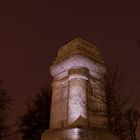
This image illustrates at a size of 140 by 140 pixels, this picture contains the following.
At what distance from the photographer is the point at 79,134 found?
561 inches

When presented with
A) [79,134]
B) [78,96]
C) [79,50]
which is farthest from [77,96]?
[79,50]

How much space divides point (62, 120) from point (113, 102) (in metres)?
3.82

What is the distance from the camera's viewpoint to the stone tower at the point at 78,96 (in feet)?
49.6

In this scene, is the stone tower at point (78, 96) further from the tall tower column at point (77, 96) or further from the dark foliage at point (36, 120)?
the dark foliage at point (36, 120)

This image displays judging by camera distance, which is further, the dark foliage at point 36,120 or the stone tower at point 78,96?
the dark foliage at point 36,120

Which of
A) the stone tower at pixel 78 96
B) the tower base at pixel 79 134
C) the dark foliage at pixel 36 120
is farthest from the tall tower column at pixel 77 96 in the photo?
the dark foliage at pixel 36 120

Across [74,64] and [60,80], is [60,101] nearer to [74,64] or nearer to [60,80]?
[60,80]

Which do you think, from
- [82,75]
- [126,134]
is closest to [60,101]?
[82,75]

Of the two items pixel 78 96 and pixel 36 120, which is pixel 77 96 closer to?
pixel 78 96

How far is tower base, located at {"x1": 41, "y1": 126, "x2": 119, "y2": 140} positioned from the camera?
14.3 m

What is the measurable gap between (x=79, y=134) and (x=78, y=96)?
271 cm

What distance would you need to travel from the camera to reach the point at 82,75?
16.7 m

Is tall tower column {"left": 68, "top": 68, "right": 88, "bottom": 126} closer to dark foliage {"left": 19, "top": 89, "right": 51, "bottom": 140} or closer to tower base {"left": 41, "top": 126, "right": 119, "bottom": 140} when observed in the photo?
tower base {"left": 41, "top": 126, "right": 119, "bottom": 140}

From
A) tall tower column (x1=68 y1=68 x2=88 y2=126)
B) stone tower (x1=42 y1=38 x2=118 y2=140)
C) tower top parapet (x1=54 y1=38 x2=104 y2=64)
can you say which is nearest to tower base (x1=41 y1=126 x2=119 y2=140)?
stone tower (x1=42 y1=38 x2=118 y2=140)
